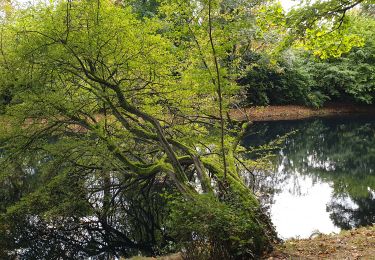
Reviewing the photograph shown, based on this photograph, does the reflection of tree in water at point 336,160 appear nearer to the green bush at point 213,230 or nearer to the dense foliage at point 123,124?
the dense foliage at point 123,124

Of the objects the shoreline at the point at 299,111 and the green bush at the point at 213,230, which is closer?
the green bush at the point at 213,230

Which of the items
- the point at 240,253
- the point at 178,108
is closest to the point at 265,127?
the point at 178,108

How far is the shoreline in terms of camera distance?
99.9 feet

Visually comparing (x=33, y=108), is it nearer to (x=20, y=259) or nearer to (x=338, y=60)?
(x=20, y=259)

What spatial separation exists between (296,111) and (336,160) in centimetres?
1416

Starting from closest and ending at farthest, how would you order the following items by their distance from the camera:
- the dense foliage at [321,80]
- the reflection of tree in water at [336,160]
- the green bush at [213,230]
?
the green bush at [213,230] < the reflection of tree in water at [336,160] < the dense foliage at [321,80]

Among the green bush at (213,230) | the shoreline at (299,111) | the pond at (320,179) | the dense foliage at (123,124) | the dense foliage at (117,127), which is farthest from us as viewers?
the shoreline at (299,111)

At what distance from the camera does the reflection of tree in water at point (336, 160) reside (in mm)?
11484

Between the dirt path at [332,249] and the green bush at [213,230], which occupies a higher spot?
the green bush at [213,230]

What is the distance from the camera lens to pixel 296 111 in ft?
104

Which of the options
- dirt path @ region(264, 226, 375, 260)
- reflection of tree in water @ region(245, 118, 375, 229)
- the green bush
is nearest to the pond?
reflection of tree in water @ region(245, 118, 375, 229)

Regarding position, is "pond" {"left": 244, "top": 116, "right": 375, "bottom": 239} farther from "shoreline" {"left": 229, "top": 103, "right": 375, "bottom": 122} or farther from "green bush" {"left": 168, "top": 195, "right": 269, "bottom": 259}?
"shoreline" {"left": 229, "top": 103, "right": 375, "bottom": 122}

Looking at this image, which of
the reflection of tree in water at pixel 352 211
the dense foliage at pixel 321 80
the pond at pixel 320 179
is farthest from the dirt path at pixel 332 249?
the dense foliage at pixel 321 80

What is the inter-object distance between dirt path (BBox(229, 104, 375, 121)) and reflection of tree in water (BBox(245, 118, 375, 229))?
7.45 ft
